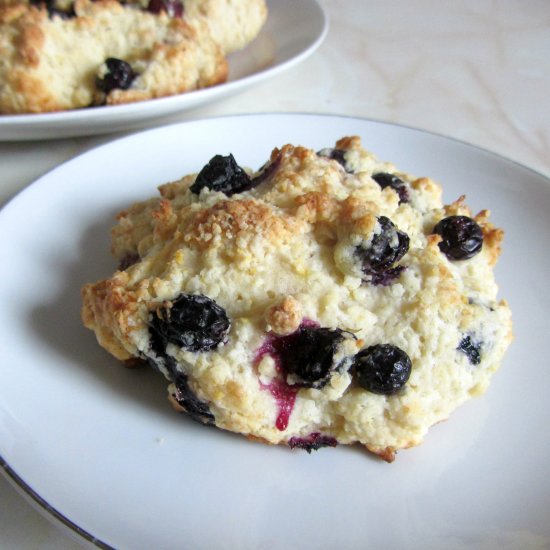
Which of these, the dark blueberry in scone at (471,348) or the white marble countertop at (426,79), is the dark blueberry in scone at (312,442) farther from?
the white marble countertop at (426,79)

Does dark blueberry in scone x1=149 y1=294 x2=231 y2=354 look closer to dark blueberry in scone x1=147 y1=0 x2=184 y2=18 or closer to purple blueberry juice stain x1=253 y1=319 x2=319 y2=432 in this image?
purple blueberry juice stain x1=253 y1=319 x2=319 y2=432

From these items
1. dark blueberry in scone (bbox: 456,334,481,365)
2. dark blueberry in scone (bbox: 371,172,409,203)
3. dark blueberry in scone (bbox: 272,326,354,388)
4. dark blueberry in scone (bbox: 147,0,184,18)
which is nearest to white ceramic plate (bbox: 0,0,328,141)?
dark blueberry in scone (bbox: 147,0,184,18)

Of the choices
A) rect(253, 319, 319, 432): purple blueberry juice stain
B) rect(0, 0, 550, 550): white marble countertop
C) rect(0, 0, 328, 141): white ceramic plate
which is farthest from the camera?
rect(0, 0, 550, 550): white marble countertop

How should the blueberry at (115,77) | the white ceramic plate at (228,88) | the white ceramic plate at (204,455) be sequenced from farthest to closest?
the blueberry at (115,77) < the white ceramic plate at (228,88) < the white ceramic plate at (204,455)

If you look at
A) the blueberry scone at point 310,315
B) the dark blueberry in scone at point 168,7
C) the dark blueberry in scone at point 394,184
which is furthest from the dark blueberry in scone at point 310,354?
the dark blueberry in scone at point 168,7

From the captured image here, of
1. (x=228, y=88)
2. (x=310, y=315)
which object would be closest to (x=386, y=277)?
(x=310, y=315)

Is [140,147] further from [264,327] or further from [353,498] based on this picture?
[353,498]

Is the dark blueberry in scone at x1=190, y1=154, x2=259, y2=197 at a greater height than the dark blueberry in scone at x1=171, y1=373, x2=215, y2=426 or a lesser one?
greater
